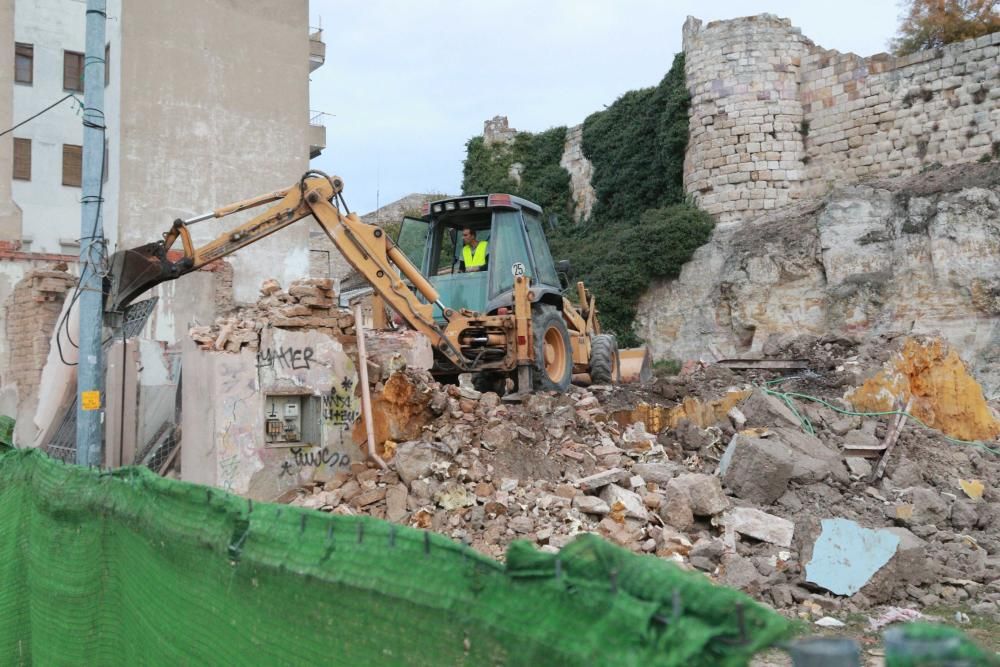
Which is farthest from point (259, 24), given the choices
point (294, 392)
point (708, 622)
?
point (708, 622)

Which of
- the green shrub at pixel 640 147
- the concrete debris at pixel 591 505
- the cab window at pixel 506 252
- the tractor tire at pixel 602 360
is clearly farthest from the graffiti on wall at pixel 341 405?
the green shrub at pixel 640 147

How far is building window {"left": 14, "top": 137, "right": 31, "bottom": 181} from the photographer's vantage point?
26688 millimetres

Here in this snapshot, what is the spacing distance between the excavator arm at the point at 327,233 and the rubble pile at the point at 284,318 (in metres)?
0.61

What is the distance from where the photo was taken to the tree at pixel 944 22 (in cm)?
2198

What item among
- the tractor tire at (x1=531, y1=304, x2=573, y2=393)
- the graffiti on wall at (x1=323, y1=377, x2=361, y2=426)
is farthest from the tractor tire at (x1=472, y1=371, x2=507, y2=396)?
the graffiti on wall at (x1=323, y1=377, x2=361, y2=426)

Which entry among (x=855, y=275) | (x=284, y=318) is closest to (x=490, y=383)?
(x=284, y=318)

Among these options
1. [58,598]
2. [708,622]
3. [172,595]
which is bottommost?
[58,598]

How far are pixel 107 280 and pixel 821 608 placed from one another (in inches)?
255

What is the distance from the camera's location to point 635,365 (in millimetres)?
15273

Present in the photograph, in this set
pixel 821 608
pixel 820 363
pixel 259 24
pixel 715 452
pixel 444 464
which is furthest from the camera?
pixel 259 24

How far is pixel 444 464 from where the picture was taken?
833 cm

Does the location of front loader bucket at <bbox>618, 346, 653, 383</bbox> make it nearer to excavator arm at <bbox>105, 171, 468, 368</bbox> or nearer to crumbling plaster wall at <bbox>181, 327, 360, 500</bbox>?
excavator arm at <bbox>105, 171, 468, 368</bbox>

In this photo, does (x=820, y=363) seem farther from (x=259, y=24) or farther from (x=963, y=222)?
(x=259, y=24)

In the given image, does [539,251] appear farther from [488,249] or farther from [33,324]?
[33,324]
